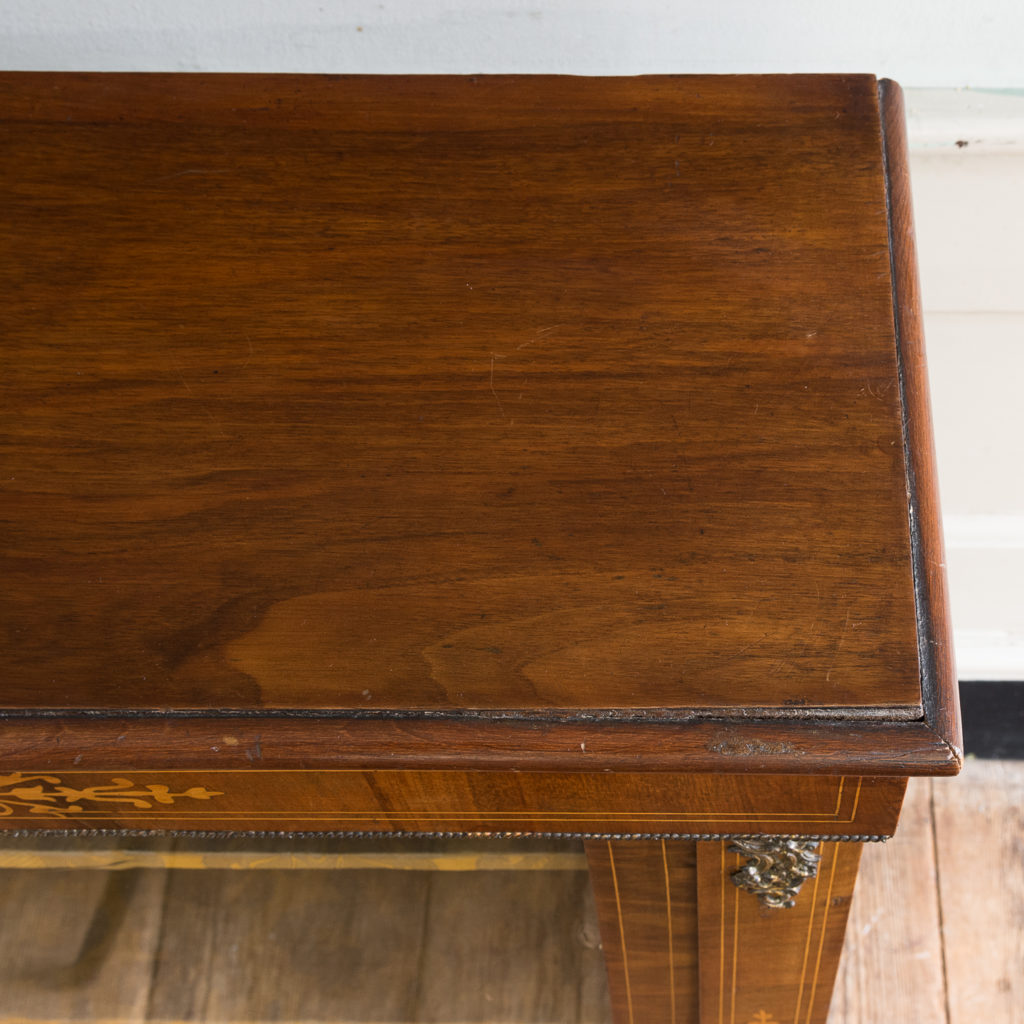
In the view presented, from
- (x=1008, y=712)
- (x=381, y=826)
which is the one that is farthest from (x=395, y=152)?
(x=1008, y=712)

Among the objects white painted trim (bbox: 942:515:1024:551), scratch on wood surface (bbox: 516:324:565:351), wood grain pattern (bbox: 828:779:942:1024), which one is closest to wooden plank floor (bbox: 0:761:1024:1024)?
wood grain pattern (bbox: 828:779:942:1024)

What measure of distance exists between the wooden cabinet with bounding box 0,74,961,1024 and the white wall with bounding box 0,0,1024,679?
116 mm

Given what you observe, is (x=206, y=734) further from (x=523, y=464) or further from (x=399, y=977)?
(x=399, y=977)

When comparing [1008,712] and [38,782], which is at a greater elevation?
[1008,712]

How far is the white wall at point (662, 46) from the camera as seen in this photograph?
0.68m

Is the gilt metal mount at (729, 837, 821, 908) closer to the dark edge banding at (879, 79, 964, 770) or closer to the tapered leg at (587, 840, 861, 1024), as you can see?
the tapered leg at (587, 840, 861, 1024)

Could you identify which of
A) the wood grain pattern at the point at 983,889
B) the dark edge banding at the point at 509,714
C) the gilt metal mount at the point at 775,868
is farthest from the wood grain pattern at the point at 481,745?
the wood grain pattern at the point at 983,889

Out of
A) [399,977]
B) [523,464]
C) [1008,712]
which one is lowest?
[399,977]

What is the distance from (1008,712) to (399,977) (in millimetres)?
606

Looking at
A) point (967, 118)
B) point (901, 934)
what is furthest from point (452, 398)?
point (901, 934)

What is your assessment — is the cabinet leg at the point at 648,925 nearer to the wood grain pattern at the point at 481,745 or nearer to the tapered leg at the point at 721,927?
the tapered leg at the point at 721,927

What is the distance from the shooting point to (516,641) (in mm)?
459

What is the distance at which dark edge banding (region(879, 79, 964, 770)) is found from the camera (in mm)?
447

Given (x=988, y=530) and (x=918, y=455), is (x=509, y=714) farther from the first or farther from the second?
(x=988, y=530)
